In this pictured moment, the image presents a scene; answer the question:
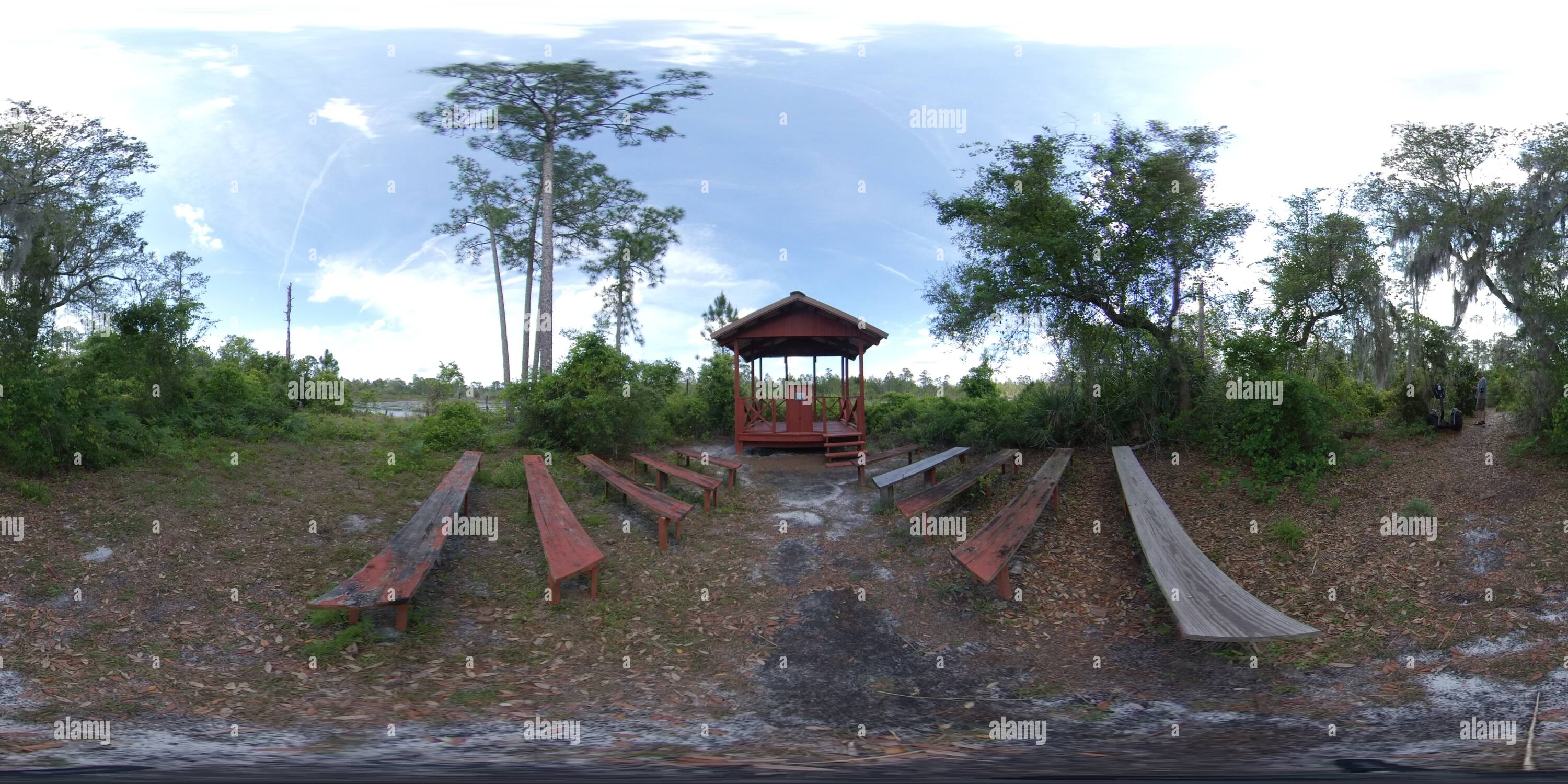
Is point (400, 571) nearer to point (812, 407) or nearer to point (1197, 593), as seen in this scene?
point (1197, 593)

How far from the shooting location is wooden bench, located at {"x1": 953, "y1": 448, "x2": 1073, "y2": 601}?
696 centimetres

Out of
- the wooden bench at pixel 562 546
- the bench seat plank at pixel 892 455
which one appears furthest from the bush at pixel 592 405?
the wooden bench at pixel 562 546

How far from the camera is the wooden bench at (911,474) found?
10.8m

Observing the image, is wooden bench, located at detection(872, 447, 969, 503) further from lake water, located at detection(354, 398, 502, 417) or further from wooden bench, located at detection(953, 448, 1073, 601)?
lake water, located at detection(354, 398, 502, 417)

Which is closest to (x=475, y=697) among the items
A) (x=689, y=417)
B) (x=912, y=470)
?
(x=912, y=470)

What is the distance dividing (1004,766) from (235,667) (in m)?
5.60

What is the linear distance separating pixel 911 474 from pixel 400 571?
6.88 meters

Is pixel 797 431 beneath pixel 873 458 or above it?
above

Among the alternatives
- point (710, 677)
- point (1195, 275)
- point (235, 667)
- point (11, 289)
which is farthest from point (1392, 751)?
point (11, 289)

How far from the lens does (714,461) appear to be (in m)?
13.3

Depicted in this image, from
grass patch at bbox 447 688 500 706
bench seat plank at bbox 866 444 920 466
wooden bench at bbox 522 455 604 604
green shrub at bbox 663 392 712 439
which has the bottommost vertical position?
grass patch at bbox 447 688 500 706

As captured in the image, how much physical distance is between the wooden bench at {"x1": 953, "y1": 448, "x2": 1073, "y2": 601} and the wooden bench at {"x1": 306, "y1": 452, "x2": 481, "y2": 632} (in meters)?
4.92

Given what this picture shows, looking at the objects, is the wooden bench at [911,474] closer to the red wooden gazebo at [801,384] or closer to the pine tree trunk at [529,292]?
the red wooden gazebo at [801,384]

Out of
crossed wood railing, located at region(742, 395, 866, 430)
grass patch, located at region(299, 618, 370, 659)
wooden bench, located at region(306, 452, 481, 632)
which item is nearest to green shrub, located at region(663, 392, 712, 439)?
crossed wood railing, located at region(742, 395, 866, 430)
